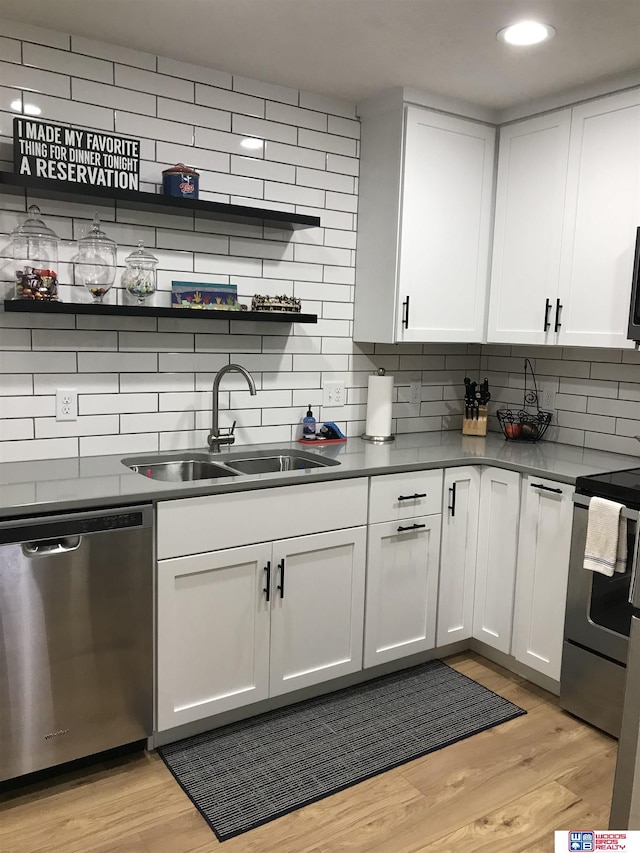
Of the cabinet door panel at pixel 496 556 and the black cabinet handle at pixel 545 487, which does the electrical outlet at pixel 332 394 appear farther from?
the black cabinet handle at pixel 545 487

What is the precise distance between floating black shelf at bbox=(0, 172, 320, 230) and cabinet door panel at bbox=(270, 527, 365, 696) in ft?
4.13

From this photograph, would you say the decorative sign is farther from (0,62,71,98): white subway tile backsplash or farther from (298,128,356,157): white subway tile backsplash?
(298,128,356,157): white subway tile backsplash

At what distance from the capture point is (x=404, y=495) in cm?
280

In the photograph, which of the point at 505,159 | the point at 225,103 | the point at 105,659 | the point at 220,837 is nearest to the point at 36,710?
the point at 105,659

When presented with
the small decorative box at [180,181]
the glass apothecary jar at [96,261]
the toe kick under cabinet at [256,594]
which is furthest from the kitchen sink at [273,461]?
the small decorative box at [180,181]

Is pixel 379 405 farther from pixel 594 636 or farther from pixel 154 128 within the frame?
pixel 154 128

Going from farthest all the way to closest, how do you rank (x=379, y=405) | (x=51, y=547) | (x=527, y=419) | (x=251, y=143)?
1. (x=527, y=419)
2. (x=379, y=405)
3. (x=251, y=143)
4. (x=51, y=547)

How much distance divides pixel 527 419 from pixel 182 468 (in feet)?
5.63

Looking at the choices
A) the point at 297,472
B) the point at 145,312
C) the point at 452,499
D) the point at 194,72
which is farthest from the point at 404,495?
the point at 194,72

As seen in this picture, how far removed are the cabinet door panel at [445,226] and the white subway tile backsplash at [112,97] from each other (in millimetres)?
→ 1083

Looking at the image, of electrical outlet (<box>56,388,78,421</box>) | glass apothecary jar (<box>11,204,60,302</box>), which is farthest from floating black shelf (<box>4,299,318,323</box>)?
electrical outlet (<box>56,388,78,421</box>)

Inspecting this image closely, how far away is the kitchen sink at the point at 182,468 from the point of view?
271cm

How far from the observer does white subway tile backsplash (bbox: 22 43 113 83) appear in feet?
7.94

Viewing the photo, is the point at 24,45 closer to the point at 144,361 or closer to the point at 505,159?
the point at 144,361
